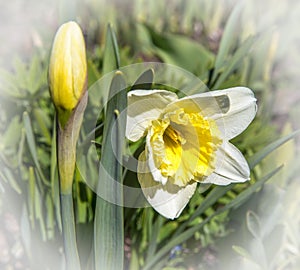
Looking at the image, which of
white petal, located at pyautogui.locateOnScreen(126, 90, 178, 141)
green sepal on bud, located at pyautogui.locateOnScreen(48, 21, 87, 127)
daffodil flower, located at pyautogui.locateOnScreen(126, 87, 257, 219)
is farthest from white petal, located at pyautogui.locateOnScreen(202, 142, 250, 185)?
green sepal on bud, located at pyautogui.locateOnScreen(48, 21, 87, 127)

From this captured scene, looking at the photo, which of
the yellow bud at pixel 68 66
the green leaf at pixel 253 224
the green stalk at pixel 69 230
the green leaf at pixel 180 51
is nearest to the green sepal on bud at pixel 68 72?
the yellow bud at pixel 68 66

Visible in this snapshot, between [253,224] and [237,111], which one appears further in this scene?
[253,224]

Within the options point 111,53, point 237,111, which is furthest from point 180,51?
point 237,111

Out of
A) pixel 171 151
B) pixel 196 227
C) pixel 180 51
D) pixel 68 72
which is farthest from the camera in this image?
pixel 180 51

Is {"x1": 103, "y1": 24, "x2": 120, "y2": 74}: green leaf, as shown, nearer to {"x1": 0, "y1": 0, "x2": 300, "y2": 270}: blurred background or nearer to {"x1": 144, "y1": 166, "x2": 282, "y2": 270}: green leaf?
{"x1": 0, "y1": 0, "x2": 300, "y2": 270}: blurred background

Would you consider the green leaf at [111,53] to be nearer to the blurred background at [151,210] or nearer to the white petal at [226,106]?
the blurred background at [151,210]

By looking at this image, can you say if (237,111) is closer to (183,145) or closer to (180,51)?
(183,145)
